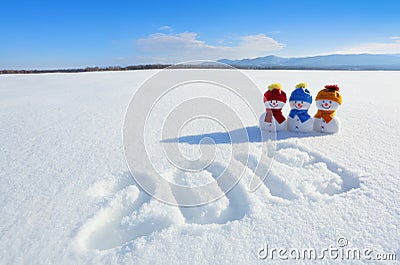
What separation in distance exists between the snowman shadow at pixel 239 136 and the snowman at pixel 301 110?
67 mm

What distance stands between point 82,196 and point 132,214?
15.3 inches

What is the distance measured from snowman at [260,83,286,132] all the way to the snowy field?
0.83 ft

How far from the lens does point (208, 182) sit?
181 cm

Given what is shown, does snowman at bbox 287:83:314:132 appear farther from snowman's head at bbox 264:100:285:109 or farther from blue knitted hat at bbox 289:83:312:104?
snowman's head at bbox 264:100:285:109

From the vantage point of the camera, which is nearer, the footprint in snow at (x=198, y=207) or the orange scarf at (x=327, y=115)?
the footprint in snow at (x=198, y=207)

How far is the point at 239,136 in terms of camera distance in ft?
8.39

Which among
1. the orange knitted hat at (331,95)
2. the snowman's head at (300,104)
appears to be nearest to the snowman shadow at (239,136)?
the snowman's head at (300,104)

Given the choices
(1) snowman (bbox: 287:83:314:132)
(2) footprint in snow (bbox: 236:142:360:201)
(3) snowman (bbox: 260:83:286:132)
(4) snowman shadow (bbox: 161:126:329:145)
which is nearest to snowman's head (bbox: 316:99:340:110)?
(1) snowman (bbox: 287:83:314:132)

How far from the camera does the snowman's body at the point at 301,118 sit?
8.57 ft

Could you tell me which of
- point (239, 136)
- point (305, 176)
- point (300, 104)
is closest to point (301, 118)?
point (300, 104)

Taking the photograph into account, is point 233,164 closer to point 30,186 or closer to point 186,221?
point 186,221

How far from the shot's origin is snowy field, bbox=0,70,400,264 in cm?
116

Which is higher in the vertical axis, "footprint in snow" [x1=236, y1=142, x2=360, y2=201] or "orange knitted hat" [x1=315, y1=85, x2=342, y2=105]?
"orange knitted hat" [x1=315, y1=85, x2=342, y2=105]

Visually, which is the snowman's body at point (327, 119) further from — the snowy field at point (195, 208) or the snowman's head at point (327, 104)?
the snowy field at point (195, 208)
